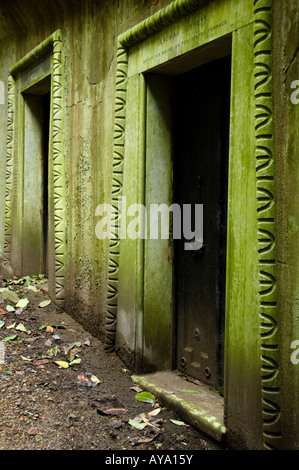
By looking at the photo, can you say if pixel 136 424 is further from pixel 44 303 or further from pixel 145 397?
pixel 44 303

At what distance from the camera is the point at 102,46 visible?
445 centimetres

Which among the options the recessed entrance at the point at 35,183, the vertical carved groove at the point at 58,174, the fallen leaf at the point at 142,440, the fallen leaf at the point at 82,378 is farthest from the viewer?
the recessed entrance at the point at 35,183

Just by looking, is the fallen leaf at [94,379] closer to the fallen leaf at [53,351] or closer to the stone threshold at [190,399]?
the stone threshold at [190,399]

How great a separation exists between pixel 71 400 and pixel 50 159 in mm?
2736

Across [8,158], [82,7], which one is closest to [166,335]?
[82,7]

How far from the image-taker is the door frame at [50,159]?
5.15m

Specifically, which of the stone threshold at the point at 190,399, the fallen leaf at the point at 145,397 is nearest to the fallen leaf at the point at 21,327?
the stone threshold at the point at 190,399

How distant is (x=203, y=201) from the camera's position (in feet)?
12.3

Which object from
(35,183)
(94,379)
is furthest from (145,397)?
(35,183)

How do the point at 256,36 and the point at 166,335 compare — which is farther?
the point at 166,335

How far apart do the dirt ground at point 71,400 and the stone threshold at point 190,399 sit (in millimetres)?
63

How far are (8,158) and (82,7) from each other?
2.41 m

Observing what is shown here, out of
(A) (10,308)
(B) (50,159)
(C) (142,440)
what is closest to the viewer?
(C) (142,440)
